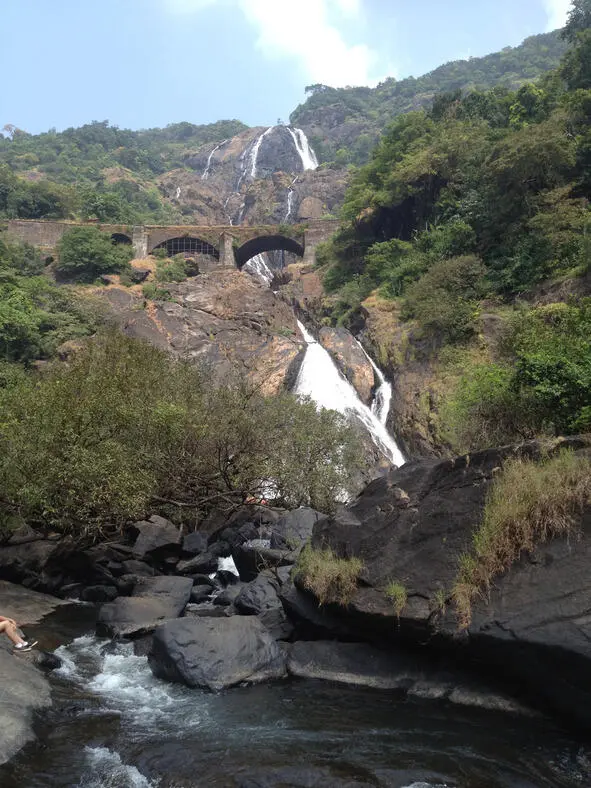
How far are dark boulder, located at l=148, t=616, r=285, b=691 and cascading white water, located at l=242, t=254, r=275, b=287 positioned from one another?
196 feet

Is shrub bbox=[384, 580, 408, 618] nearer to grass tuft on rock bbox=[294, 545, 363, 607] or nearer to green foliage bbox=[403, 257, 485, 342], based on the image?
grass tuft on rock bbox=[294, 545, 363, 607]

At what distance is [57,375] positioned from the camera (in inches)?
674

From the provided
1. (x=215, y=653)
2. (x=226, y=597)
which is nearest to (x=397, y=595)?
(x=215, y=653)

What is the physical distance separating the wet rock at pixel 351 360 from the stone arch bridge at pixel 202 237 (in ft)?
75.4

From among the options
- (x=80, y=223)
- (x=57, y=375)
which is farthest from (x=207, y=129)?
(x=57, y=375)

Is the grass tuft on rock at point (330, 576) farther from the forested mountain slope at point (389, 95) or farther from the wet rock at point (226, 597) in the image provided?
the forested mountain slope at point (389, 95)

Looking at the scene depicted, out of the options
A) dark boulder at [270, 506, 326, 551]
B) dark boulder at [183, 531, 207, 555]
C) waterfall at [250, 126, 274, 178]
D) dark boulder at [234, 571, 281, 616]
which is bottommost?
dark boulder at [183, 531, 207, 555]

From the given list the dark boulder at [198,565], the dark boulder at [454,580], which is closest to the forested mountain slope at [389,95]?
the dark boulder at [198,565]

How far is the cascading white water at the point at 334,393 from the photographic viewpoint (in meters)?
27.5

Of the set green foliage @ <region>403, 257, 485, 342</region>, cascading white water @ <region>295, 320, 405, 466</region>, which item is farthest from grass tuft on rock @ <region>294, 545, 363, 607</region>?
green foliage @ <region>403, 257, 485, 342</region>

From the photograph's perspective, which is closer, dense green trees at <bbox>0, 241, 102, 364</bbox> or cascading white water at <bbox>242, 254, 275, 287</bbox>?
dense green trees at <bbox>0, 241, 102, 364</bbox>

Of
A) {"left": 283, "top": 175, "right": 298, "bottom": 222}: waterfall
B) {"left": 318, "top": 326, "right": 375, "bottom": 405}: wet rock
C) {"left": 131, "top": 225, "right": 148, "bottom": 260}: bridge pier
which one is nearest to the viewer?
{"left": 318, "top": 326, "right": 375, "bottom": 405}: wet rock

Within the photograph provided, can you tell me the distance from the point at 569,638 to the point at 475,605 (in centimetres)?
132

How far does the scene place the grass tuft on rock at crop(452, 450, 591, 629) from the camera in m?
7.60
